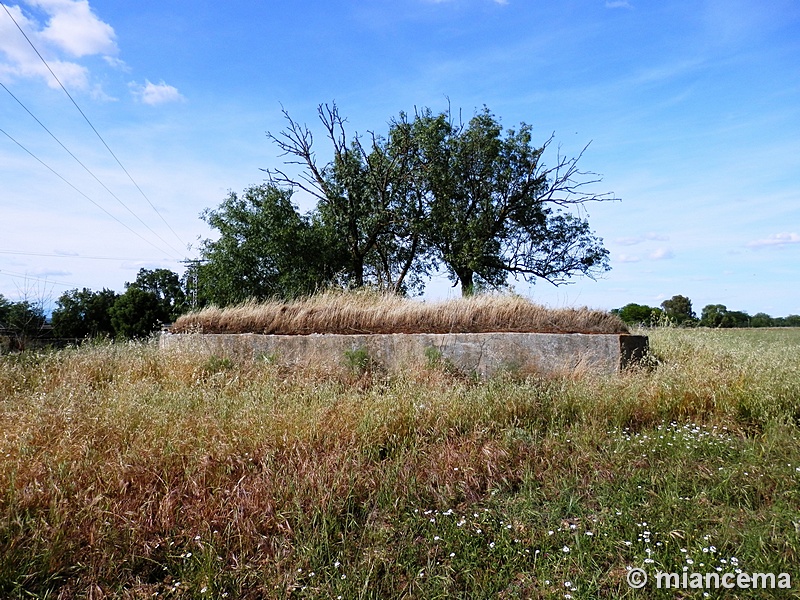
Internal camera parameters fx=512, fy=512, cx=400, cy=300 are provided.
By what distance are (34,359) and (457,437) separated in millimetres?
6555

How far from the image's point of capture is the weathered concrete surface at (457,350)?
6824mm

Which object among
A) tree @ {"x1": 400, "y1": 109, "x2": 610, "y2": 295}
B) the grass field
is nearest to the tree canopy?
tree @ {"x1": 400, "y1": 109, "x2": 610, "y2": 295}

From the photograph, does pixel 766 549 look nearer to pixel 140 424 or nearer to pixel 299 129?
pixel 140 424

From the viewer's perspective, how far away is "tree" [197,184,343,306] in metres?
12.9

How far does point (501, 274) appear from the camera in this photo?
16297 millimetres

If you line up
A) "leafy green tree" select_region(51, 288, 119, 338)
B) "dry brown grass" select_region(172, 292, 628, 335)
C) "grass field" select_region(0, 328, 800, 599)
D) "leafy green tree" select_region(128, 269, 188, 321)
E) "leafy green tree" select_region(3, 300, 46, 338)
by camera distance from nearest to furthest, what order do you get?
1. "grass field" select_region(0, 328, 800, 599)
2. "dry brown grass" select_region(172, 292, 628, 335)
3. "leafy green tree" select_region(3, 300, 46, 338)
4. "leafy green tree" select_region(51, 288, 119, 338)
5. "leafy green tree" select_region(128, 269, 188, 321)

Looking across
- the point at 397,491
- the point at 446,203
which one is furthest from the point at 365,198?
the point at 397,491

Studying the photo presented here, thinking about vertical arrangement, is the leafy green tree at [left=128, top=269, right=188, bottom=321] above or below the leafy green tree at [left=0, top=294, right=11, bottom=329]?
above

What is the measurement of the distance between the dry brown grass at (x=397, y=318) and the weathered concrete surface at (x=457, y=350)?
0.30 m

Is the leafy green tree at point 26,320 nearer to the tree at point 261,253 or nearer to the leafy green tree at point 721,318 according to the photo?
the tree at point 261,253

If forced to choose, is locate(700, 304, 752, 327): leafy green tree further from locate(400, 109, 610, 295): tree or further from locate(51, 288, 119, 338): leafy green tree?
locate(51, 288, 119, 338): leafy green tree

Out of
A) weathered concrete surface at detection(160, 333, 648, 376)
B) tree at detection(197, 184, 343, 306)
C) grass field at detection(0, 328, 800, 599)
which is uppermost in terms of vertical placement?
tree at detection(197, 184, 343, 306)

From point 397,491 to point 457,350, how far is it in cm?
388

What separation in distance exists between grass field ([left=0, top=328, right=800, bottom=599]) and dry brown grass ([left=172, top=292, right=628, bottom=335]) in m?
2.24
